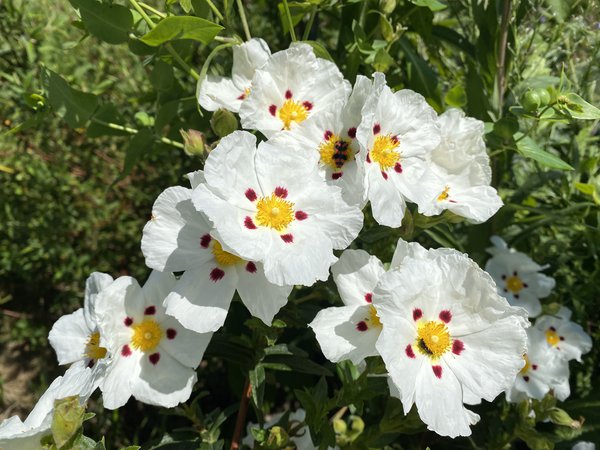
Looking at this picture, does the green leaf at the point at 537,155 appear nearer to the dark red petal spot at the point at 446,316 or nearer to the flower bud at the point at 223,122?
the dark red petal spot at the point at 446,316

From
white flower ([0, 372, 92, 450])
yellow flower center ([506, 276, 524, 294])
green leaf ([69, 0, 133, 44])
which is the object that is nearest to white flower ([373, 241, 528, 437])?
white flower ([0, 372, 92, 450])

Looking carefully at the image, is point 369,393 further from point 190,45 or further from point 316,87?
point 190,45

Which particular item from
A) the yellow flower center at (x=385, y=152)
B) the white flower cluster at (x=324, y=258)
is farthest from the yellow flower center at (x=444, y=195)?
the yellow flower center at (x=385, y=152)

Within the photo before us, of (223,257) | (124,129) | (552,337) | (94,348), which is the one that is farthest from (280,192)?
(552,337)

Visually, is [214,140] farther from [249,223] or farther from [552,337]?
[552,337]

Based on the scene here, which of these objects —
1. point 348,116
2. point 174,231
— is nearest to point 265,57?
point 348,116

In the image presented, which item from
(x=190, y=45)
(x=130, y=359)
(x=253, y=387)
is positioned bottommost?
(x=253, y=387)
